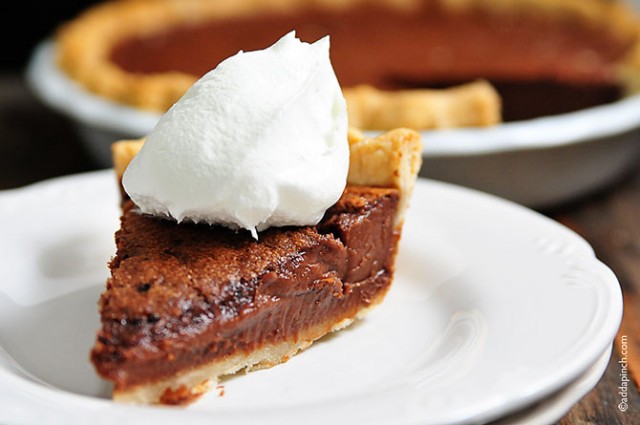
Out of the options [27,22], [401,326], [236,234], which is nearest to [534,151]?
[401,326]

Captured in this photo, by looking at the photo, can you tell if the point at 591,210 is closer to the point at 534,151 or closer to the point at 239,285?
the point at 534,151

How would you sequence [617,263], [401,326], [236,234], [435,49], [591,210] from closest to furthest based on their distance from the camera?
1. [236,234]
2. [401,326]
3. [617,263]
4. [591,210]
5. [435,49]

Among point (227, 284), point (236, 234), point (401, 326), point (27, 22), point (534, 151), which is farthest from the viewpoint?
point (27, 22)

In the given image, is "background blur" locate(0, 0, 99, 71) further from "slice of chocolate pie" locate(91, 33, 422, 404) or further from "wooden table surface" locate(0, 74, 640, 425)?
"slice of chocolate pie" locate(91, 33, 422, 404)

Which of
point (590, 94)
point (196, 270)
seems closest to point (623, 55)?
point (590, 94)

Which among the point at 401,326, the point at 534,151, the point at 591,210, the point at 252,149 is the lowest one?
the point at 591,210

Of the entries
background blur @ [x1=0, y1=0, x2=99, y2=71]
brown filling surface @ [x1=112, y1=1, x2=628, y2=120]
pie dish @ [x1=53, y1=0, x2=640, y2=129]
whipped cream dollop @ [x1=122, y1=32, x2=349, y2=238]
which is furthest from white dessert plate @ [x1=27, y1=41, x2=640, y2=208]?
background blur @ [x1=0, y1=0, x2=99, y2=71]

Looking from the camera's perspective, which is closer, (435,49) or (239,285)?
(239,285)

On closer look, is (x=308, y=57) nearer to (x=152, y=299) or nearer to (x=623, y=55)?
(x=152, y=299)
